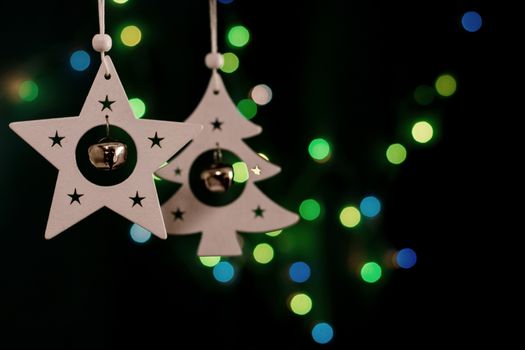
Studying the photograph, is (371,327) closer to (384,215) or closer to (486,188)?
(384,215)

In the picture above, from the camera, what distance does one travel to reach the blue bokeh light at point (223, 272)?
1.36m

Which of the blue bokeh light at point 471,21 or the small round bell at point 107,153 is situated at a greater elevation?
the blue bokeh light at point 471,21

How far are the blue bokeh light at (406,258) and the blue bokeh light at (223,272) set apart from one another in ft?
1.12

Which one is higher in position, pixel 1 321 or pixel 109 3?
pixel 109 3

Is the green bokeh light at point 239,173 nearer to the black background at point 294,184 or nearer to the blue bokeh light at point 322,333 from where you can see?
the black background at point 294,184

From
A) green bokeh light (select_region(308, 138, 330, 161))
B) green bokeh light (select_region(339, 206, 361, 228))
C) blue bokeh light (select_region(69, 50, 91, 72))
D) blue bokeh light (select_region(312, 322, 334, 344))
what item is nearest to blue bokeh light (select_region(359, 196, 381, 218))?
green bokeh light (select_region(339, 206, 361, 228))

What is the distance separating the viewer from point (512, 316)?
130 centimetres

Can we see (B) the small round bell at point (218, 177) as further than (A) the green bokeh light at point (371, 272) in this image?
No

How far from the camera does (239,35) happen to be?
134 cm

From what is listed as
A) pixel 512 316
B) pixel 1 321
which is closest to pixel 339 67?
pixel 512 316

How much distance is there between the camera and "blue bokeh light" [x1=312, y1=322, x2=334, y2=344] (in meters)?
1.34

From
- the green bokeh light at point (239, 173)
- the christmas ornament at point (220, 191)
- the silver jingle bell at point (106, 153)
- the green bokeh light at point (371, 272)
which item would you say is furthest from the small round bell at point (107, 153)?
the green bokeh light at point (371, 272)

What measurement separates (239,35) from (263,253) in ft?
1.47

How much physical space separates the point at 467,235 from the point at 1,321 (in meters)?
0.93
